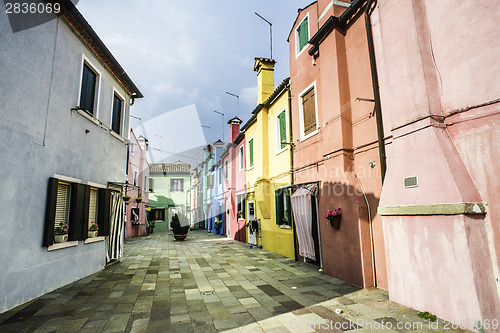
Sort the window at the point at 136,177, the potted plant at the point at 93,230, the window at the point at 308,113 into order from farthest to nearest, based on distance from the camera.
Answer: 1. the window at the point at 136,177
2. the window at the point at 308,113
3. the potted plant at the point at 93,230

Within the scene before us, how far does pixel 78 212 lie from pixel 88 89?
3.47 meters

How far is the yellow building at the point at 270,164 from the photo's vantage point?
34.2 ft

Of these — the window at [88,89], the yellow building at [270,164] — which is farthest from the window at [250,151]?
the window at [88,89]

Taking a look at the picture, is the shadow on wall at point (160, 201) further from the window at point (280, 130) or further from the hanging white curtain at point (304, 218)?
the hanging white curtain at point (304, 218)

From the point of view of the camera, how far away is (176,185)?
115 feet

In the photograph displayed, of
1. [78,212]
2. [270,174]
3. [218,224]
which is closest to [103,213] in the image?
[78,212]

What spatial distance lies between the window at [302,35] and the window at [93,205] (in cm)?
807

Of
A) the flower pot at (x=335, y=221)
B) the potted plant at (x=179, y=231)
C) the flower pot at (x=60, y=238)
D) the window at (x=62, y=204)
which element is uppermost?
the window at (x=62, y=204)

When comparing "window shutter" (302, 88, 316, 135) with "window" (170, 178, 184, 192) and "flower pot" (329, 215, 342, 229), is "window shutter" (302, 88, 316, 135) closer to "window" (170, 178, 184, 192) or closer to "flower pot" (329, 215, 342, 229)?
"flower pot" (329, 215, 342, 229)

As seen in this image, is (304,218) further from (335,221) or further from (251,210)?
(251,210)

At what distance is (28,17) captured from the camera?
17.4ft

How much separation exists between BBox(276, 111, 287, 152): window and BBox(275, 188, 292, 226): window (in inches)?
69.7

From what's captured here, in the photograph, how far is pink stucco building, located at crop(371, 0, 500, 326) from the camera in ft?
12.7

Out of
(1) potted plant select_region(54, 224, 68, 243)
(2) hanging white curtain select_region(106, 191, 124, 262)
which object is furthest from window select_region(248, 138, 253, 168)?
(1) potted plant select_region(54, 224, 68, 243)
